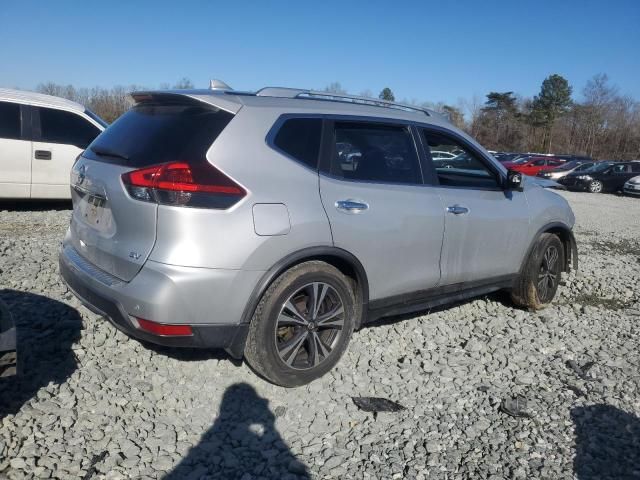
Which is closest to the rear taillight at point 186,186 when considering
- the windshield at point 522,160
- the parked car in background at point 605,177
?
the parked car in background at point 605,177

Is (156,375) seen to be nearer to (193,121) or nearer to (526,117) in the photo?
(193,121)

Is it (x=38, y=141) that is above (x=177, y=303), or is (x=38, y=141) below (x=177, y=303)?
above

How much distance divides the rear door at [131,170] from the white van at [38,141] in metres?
5.22

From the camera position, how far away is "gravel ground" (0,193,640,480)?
8.91ft

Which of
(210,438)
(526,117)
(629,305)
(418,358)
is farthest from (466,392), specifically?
(526,117)

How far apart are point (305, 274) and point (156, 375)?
1.20 metres

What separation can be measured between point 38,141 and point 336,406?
22.4ft

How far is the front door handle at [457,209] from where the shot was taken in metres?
4.04

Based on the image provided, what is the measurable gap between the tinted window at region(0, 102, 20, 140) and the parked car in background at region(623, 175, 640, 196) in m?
23.2

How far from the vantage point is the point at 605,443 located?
9.91 feet

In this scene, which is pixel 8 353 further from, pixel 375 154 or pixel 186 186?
pixel 375 154

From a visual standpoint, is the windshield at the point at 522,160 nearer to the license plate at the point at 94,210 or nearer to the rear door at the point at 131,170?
the rear door at the point at 131,170

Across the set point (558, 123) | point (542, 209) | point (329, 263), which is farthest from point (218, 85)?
point (558, 123)

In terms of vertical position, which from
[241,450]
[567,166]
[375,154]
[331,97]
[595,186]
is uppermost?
[331,97]
